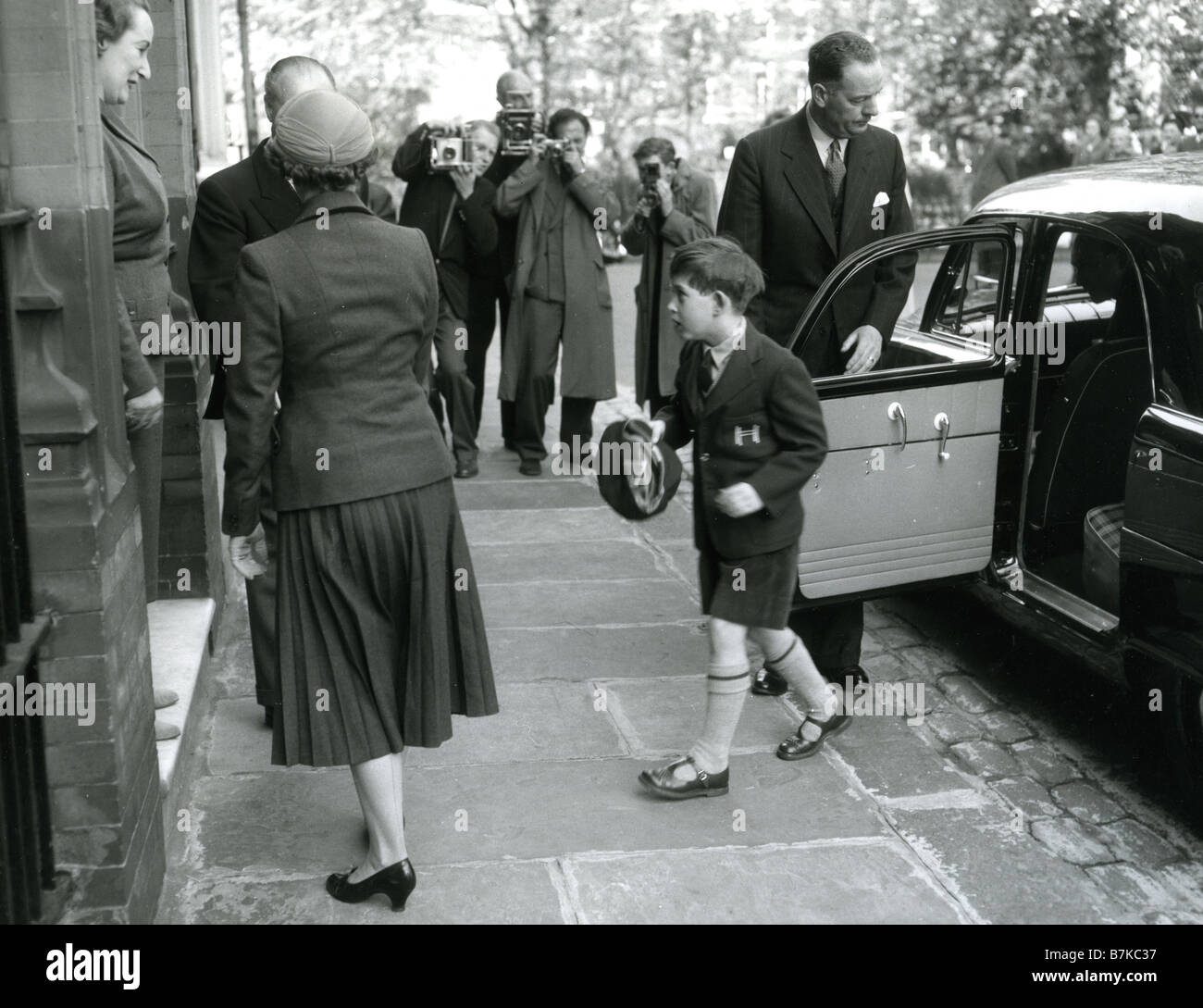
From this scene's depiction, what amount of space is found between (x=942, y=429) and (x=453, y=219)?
4219 millimetres

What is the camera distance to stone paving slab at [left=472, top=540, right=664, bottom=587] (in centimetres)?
691

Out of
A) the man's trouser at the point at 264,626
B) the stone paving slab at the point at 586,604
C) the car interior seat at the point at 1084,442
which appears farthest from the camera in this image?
the stone paving slab at the point at 586,604

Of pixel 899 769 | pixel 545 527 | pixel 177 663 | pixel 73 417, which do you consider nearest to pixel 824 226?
pixel 899 769

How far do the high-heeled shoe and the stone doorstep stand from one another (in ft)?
1.80

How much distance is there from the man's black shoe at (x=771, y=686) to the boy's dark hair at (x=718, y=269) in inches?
64.2

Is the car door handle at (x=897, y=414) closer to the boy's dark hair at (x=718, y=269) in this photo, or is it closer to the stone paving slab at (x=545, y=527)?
the boy's dark hair at (x=718, y=269)

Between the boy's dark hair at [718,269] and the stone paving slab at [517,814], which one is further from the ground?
the boy's dark hair at [718,269]

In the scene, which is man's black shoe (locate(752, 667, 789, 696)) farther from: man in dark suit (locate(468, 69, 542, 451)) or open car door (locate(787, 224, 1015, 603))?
man in dark suit (locate(468, 69, 542, 451))

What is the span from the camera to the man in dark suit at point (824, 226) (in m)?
5.26

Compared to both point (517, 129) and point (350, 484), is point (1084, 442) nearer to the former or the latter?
point (350, 484)

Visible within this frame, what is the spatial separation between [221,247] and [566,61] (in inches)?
903

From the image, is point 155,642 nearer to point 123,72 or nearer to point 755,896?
point 123,72

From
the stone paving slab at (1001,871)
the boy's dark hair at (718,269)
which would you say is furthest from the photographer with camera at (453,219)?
the stone paving slab at (1001,871)
